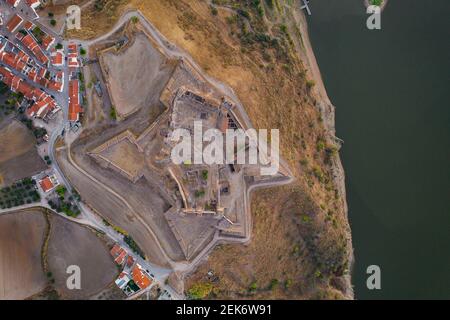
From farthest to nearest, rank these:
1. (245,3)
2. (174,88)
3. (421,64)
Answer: (421,64), (245,3), (174,88)

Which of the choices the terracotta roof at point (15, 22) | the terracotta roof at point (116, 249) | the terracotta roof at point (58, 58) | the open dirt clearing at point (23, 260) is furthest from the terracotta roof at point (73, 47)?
the terracotta roof at point (116, 249)

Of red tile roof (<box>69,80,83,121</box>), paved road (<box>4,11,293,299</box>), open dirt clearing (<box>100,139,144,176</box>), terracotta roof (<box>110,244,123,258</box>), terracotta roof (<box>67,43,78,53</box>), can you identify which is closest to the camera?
paved road (<box>4,11,293,299</box>)

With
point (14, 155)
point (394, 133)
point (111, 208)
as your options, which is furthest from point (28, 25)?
point (394, 133)

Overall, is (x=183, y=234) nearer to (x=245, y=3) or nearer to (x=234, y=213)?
(x=234, y=213)

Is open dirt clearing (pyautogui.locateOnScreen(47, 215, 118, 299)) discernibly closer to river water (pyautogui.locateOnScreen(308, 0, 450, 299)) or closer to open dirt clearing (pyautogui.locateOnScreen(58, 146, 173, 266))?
open dirt clearing (pyautogui.locateOnScreen(58, 146, 173, 266))

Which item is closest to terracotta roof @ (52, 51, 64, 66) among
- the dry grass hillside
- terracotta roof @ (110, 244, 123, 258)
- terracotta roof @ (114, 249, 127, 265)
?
the dry grass hillside

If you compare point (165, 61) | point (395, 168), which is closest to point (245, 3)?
point (165, 61)

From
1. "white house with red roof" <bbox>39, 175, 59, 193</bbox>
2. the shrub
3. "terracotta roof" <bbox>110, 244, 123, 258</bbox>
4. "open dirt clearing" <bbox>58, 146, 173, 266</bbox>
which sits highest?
"white house with red roof" <bbox>39, 175, 59, 193</bbox>

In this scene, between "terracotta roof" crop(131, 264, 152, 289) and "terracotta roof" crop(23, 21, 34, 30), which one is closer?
"terracotta roof" crop(23, 21, 34, 30)

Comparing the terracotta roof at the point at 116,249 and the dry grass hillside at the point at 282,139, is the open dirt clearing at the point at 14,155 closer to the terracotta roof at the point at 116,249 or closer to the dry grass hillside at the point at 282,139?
the terracotta roof at the point at 116,249
